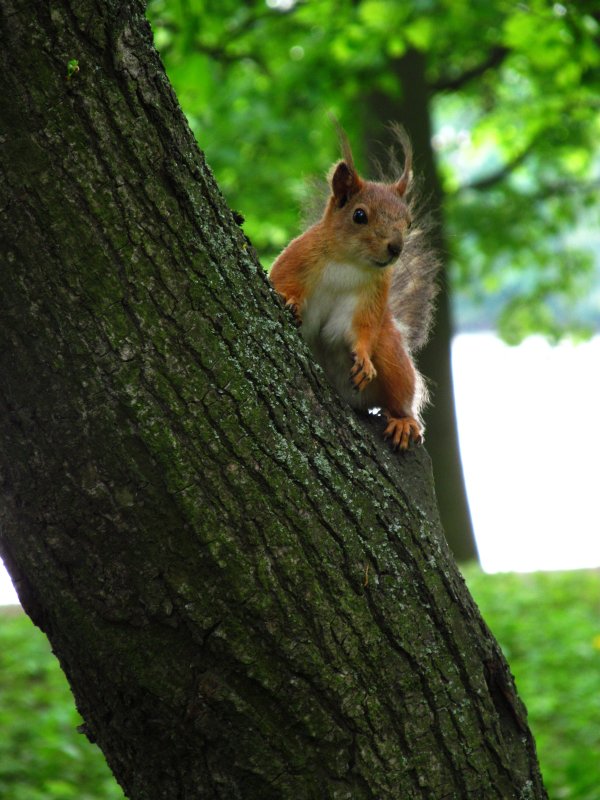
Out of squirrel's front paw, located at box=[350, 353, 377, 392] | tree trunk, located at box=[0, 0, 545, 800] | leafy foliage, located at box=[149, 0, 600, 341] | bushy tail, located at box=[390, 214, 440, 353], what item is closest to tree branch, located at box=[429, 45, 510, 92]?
leafy foliage, located at box=[149, 0, 600, 341]

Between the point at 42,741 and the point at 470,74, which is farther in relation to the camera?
the point at 470,74

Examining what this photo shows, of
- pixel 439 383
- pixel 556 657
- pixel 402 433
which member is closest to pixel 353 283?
pixel 402 433

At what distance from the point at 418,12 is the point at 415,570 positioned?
4.52 m

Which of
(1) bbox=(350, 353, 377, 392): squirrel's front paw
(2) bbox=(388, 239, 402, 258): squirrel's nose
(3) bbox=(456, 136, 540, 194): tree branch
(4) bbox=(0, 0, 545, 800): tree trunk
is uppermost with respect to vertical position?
(3) bbox=(456, 136, 540, 194): tree branch

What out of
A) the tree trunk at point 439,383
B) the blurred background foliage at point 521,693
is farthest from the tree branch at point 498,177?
the blurred background foliage at point 521,693

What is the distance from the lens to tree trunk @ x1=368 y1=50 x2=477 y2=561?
25.2 feet

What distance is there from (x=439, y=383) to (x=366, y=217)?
4.97m

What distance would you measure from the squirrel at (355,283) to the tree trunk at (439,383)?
474cm

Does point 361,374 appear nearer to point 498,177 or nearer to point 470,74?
point 470,74

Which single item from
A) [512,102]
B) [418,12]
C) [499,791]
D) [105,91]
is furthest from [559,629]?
[512,102]

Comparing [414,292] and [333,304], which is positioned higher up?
[414,292]

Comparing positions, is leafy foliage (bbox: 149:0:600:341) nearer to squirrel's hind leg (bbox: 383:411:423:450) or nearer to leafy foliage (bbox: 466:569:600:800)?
squirrel's hind leg (bbox: 383:411:423:450)

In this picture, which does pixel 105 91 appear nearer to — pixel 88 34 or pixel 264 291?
pixel 88 34

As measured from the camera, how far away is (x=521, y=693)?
472 centimetres
